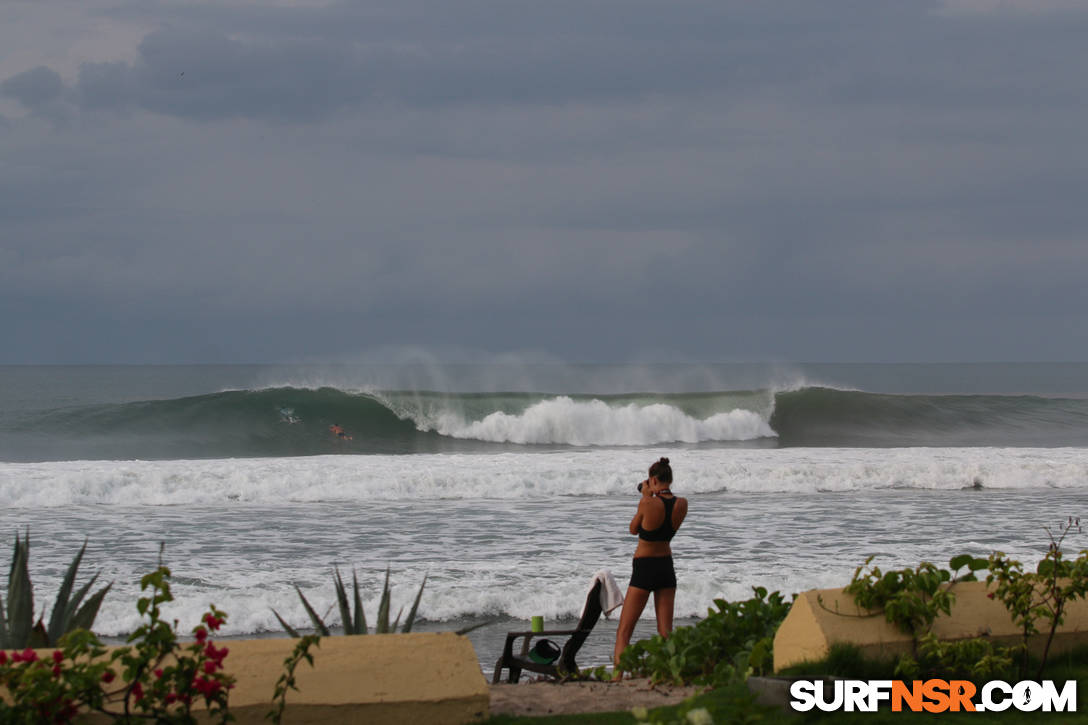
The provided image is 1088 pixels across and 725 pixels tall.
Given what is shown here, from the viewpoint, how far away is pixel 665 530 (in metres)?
7.44

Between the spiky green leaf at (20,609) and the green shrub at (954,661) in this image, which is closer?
the spiky green leaf at (20,609)

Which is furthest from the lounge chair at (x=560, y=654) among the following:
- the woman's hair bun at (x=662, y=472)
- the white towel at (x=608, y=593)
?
the woman's hair bun at (x=662, y=472)

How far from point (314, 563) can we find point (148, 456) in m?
21.9

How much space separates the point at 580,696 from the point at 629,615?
1.54m

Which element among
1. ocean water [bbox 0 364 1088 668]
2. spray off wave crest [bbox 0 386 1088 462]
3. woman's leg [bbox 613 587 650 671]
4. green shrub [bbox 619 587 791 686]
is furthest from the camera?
spray off wave crest [bbox 0 386 1088 462]

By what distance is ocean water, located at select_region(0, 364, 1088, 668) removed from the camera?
10523mm

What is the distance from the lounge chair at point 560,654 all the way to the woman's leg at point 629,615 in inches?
9.9

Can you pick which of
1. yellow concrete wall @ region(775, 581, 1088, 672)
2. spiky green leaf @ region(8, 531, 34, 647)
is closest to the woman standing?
yellow concrete wall @ region(775, 581, 1088, 672)

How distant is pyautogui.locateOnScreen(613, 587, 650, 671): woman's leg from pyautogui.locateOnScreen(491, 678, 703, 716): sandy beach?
769 mm

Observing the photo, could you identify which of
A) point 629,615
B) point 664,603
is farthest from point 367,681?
point 664,603

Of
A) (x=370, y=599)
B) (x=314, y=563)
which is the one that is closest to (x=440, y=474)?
(x=314, y=563)

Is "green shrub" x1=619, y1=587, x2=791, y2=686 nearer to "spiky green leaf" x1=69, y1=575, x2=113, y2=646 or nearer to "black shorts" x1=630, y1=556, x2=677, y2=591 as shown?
"black shorts" x1=630, y1=556, x2=677, y2=591

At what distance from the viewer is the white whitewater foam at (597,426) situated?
36.8 meters

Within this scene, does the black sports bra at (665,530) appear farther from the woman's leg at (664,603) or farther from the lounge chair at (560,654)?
the lounge chair at (560,654)
